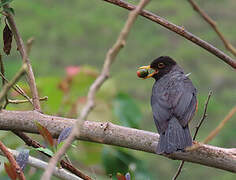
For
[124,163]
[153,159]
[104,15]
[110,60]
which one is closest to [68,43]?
[104,15]

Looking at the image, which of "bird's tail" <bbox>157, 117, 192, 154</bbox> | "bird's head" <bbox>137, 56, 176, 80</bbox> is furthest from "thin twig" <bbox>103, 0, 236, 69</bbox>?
"bird's head" <bbox>137, 56, 176, 80</bbox>

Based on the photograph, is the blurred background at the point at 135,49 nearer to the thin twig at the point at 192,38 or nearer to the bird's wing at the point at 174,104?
the bird's wing at the point at 174,104

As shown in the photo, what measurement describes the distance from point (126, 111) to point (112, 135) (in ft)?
3.78

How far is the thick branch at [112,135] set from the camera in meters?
1.74

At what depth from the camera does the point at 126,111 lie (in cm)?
289

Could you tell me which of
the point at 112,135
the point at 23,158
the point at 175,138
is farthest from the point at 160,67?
the point at 23,158

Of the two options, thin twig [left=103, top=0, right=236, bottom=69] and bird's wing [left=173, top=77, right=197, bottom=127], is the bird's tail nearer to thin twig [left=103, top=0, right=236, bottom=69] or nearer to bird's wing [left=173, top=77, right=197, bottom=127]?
bird's wing [left=173, top=77, right=197, bottom=127]

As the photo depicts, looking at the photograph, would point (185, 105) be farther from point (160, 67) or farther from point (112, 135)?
point (112, 135)

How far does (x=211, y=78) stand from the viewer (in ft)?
32.8

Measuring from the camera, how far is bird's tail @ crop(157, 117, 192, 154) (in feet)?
6.70

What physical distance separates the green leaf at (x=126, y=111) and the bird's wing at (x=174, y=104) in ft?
0.35

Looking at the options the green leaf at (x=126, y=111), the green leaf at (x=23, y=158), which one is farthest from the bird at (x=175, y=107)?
the green leaf at (x=23, y=158)

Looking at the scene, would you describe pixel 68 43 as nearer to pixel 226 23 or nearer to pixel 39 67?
pixel 39 67

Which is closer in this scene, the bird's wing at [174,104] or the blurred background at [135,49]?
the bird's wing at [174,104]
